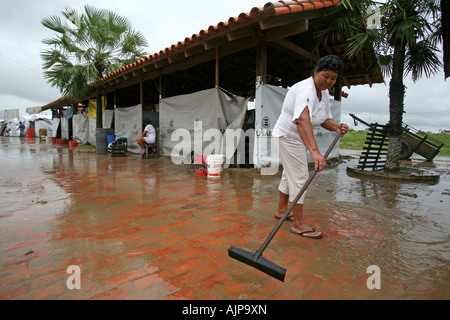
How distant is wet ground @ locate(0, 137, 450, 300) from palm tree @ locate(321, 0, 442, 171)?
284cm

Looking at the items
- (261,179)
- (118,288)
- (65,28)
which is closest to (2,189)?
(118,288)

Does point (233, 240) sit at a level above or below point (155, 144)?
below

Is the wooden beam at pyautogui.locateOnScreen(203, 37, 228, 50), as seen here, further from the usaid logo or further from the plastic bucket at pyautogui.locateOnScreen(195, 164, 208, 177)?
the plastic bucket at pyautogui.locateOnScreen(195, 164, 208, 177)

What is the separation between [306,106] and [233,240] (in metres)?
1.49

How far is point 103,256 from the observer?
196 cm

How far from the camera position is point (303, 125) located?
7.44 ft

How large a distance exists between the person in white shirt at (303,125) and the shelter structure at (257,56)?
2.91m

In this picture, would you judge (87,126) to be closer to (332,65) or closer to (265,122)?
(265,122)

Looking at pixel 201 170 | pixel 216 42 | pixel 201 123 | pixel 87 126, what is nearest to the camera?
pixel 201 170

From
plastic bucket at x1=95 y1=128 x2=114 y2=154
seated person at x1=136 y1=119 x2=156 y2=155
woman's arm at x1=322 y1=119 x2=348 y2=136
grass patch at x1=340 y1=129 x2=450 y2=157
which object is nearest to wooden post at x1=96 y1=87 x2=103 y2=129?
plastic bucket at x1=95 y1=128 x2=114 y2=154

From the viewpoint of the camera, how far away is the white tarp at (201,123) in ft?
21.9

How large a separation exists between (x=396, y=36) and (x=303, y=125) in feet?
17.1

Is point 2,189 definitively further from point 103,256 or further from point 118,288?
point 118,288

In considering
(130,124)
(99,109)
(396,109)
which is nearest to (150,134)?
(130,124)
